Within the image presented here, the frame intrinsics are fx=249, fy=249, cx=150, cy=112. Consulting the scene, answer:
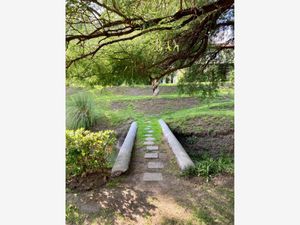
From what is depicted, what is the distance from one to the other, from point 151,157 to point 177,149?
8.8 inches

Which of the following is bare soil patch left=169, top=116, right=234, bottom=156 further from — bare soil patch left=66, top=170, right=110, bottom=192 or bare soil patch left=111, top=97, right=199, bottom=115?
bare soil patch left=66, top=170, right=110, bottom=192

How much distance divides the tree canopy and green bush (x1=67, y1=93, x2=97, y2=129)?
162 mm

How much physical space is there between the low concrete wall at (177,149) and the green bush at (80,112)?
0.54 metres

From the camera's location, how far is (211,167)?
1936 millimetres

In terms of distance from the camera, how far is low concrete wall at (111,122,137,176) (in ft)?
6.24

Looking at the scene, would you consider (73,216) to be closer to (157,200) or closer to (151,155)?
(157,200)

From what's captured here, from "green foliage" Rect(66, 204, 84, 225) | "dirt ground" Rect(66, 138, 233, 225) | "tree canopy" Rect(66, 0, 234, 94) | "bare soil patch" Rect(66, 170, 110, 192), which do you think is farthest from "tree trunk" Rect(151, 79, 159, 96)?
"green foliage" Rect(66, 204, 84, 225)

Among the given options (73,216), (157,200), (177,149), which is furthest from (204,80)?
(73,216)
